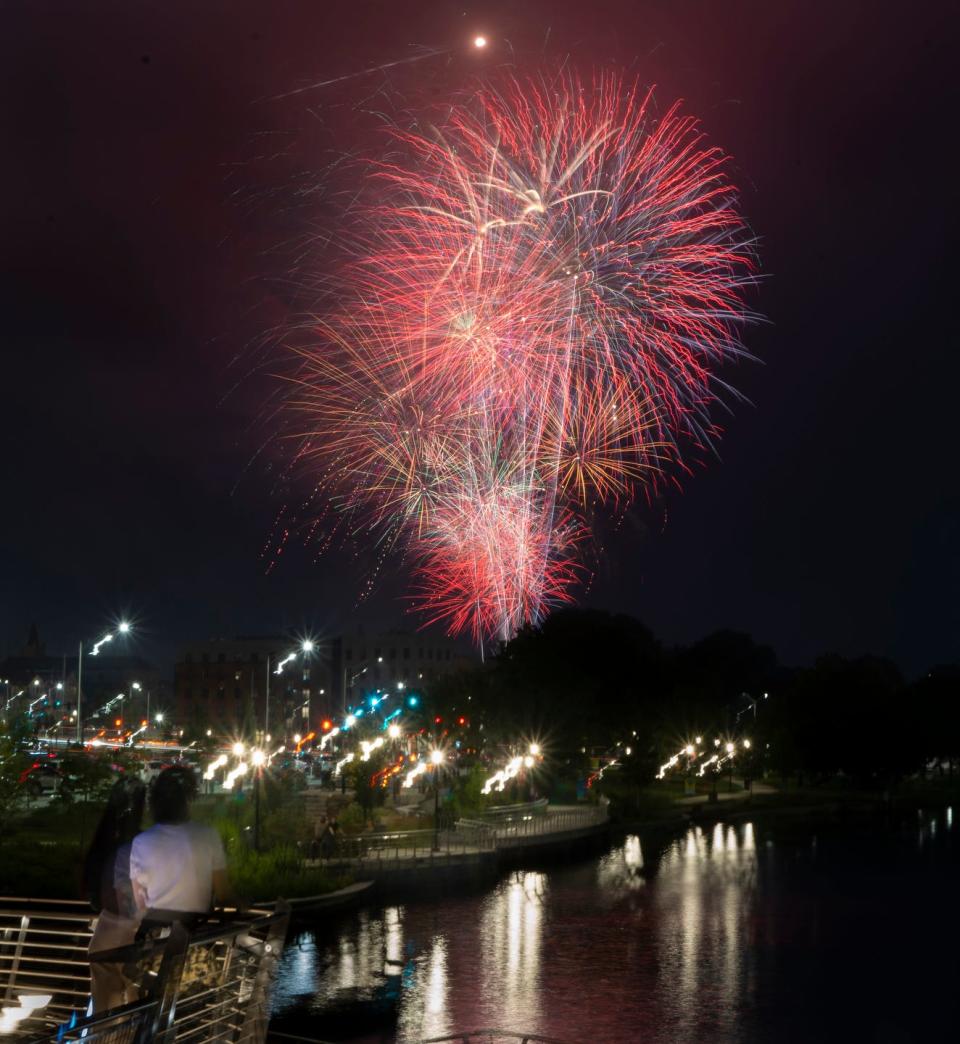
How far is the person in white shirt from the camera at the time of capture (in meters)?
6.29

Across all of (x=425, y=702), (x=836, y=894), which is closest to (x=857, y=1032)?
(x=836, y=894)

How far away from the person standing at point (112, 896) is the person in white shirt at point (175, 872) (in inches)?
4.9

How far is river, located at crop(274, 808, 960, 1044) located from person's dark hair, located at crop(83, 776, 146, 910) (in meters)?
16.7

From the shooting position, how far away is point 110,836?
6797mm

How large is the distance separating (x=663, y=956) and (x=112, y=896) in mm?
26536

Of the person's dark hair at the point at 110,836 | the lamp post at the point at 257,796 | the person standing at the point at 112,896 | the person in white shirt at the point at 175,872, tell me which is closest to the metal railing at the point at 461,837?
the lamp post at the point at 257,796

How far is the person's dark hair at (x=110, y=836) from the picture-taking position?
6.57 meters

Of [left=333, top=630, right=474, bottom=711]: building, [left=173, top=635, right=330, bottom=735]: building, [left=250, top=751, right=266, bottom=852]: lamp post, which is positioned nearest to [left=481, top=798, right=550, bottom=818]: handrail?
[left=250, top=751, right=266, bottom=852]: lamp post

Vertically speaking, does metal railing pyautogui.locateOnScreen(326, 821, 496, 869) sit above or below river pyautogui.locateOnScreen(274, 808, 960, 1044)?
above

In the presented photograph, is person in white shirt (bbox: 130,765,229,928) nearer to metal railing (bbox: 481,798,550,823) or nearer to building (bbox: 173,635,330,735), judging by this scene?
metal railing (bbox: 481,798,550,823)

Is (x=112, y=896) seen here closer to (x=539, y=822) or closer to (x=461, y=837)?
(x=461, y=837)

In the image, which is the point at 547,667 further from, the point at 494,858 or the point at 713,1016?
the point at 713,1016

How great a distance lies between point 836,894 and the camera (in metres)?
43.2

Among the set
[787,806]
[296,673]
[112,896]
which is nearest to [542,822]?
[787,806]
